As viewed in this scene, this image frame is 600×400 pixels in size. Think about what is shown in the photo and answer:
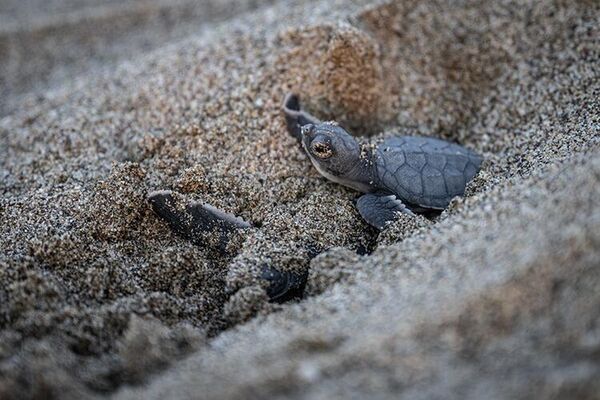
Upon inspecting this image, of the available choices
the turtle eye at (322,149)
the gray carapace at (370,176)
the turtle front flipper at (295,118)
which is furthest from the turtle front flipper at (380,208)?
the turtle front flipper at (295,118)

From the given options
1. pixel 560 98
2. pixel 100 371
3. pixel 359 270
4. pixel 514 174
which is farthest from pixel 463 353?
pixel 560 98

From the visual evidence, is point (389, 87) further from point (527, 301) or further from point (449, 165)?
point (527, 301)

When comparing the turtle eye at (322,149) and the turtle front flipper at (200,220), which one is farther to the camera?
the turtle eye at (322,149)

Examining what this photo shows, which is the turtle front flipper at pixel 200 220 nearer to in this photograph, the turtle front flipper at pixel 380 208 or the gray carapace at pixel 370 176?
the gray carapace at pixel 370 176

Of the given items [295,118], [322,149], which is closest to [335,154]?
[322,149]

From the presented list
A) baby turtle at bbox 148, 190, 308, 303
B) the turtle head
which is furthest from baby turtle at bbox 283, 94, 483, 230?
baby turtle at bbox 148, 190, 308, 303

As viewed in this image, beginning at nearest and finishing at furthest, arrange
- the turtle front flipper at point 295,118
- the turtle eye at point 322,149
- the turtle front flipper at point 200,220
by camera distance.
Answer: the turtle front flipper at point 200,220 < the turtle eye at point 322,149 < the turtle front flipper at point 295,118
